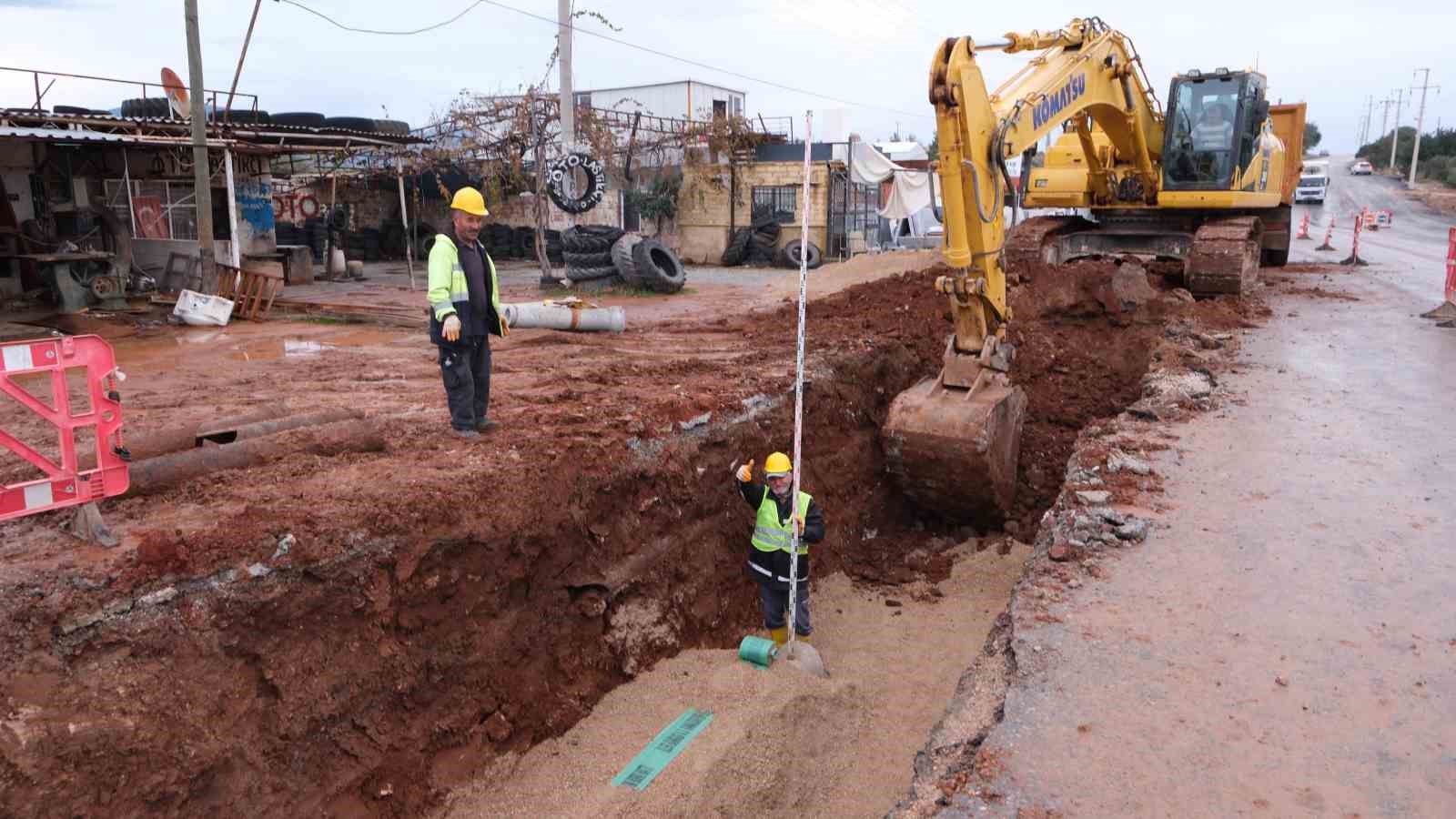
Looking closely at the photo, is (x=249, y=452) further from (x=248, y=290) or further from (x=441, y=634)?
(x=248, y=290)

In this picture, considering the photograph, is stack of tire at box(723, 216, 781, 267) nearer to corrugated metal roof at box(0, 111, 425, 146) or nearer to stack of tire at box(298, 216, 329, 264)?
corrugated metal roof at box(0, 111, 425, 146)

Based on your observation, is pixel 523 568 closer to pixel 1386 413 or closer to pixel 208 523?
pixel 208 523

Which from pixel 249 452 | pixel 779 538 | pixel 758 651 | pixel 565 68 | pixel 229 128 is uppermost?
pixel 565 68

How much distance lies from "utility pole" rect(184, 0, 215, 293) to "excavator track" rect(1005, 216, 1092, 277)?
39.6 ft

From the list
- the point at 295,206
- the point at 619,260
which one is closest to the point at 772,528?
the point at 619,260

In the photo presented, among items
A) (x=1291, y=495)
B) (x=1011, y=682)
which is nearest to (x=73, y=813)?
(x=1011, y=682)

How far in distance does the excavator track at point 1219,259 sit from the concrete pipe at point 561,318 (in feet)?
25.4

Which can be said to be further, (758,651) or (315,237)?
(315,237)

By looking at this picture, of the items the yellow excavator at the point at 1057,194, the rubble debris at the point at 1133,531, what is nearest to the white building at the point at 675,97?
the yellow excavator at the point at 1057,194

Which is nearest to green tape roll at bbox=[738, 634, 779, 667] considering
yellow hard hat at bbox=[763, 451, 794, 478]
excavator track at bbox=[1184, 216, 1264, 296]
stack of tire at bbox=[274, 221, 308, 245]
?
yellow hard hat at bbox=[763, 451, 794, 478]

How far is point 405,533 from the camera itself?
5.21 metres

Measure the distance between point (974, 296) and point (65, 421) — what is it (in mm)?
5869

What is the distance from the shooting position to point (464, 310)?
20.5 feet

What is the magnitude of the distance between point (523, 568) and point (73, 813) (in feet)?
8.06
